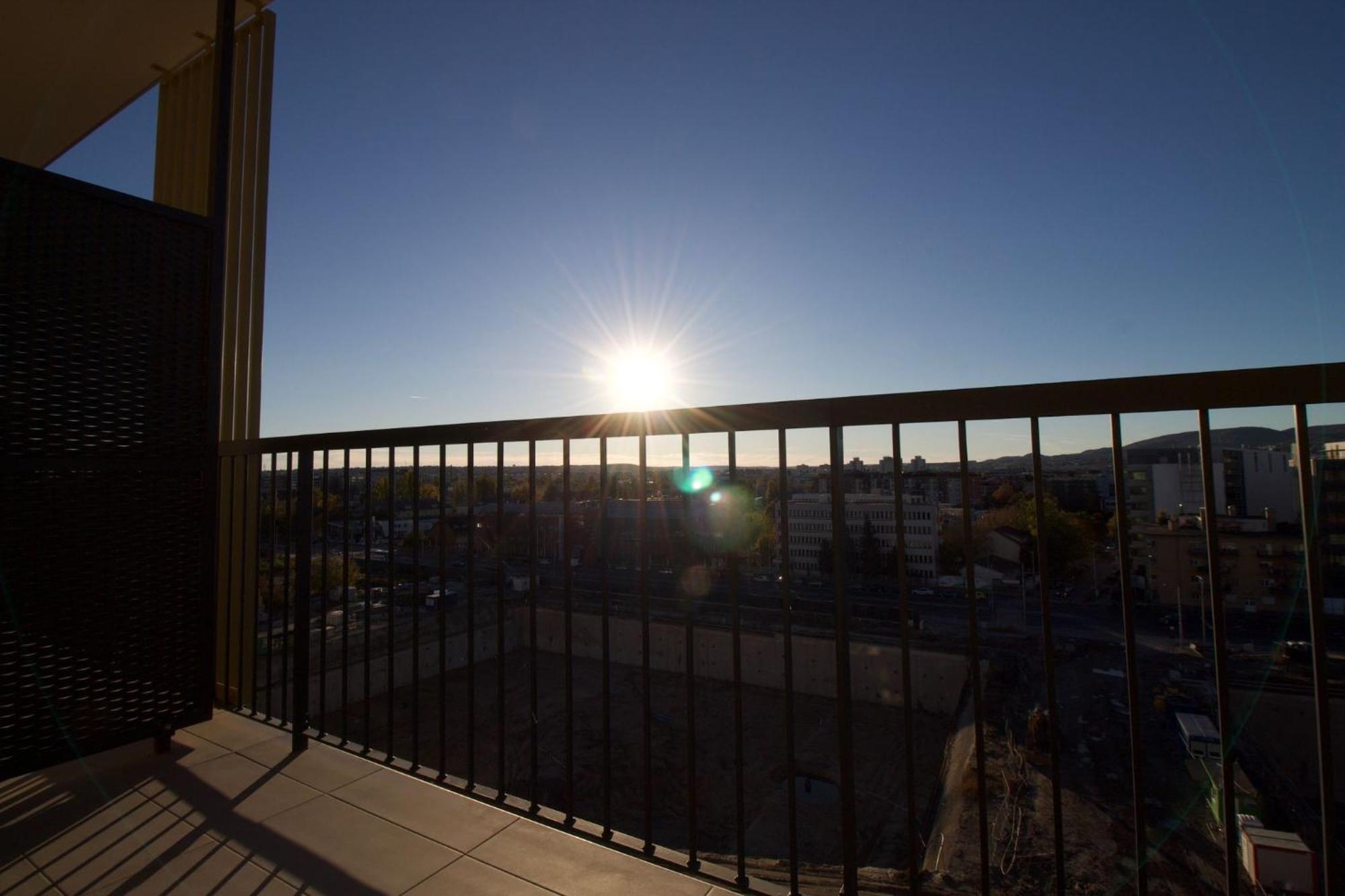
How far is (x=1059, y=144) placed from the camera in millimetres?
8758

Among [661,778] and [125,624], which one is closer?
[125,624]

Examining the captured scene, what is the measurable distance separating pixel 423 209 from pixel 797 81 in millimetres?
4816

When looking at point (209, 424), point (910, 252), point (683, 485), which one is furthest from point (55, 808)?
point (910, 252)

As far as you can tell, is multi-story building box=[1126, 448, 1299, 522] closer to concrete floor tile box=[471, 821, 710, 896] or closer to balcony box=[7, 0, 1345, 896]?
balcony box=[7, 0, 1345, 896]

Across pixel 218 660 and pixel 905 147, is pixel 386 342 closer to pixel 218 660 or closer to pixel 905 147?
pixel 905 147

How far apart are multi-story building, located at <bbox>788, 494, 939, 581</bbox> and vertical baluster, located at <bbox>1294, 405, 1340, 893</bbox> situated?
54 centimetres

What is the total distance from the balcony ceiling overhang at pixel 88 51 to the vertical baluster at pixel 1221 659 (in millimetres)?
4202

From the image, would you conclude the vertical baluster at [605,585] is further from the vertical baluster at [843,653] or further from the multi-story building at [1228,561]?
the multi-story building at [1228,561]

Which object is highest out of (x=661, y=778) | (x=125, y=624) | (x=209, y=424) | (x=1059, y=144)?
(x=1059, y=144)

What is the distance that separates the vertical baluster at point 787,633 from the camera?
127cm

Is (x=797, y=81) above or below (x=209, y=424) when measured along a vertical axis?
above

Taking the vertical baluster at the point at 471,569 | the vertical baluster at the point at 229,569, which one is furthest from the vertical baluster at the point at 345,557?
the vertical baluster at the point at 229,569

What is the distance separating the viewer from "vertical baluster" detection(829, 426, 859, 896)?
1196mm

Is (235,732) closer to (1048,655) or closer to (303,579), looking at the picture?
(303,579)
